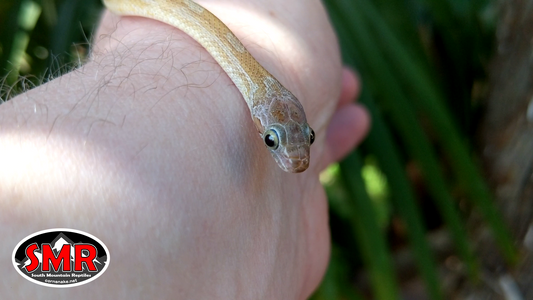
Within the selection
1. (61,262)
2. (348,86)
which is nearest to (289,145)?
(61,262)

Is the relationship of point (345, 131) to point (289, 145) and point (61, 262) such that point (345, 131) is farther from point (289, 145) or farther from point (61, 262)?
point (61, 262)

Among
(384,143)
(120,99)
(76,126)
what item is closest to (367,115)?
(384,143)

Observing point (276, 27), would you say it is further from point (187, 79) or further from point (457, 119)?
point (457, 119)

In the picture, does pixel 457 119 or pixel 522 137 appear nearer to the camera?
pixel 522 137

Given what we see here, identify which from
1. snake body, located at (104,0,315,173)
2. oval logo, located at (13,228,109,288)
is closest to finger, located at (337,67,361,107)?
snake body, located at (104,0,315,173)

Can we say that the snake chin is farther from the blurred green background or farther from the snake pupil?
the blurred green background

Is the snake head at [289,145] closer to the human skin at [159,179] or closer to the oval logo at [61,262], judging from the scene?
the human skin at [159,179]
